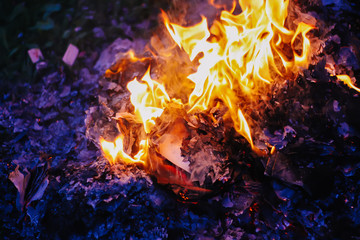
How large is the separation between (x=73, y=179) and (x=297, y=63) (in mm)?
2234

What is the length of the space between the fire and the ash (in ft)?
0.50

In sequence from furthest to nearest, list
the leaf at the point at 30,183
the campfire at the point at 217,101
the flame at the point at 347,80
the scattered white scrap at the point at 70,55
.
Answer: the scattered white scrap at the point at 70,55, the leaf at the point at 30,183, the campfire at the point at 217,101, the flame at the point at 347,80

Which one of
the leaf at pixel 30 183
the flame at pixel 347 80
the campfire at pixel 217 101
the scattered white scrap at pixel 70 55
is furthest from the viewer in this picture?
the scattered white scrap at pixel 70 55

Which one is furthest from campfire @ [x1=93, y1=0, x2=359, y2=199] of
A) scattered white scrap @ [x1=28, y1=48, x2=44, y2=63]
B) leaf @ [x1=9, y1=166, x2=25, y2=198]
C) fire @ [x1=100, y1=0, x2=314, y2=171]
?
scattered white scrap @ [x1=28, y1=48, x2=44, y2=63]

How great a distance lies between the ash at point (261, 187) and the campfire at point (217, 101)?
86 millimetres

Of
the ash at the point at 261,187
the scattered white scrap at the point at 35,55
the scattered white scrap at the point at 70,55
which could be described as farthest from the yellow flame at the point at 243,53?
the scattered white scrap at the point at 35,55

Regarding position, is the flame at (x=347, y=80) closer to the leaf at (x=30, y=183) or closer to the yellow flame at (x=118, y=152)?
the yellow flame at (x=118, y=152)

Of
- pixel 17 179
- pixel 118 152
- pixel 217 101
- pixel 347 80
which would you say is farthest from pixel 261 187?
pixel 17 179

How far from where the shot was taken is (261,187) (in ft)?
6.86

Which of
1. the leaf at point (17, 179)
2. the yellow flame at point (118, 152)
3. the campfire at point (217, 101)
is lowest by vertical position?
the leaf at point (17, 179)

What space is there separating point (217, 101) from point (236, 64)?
404 millimetres

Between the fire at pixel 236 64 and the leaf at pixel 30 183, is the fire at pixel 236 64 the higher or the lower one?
the higher one

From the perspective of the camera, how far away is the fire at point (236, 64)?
84.6 inches

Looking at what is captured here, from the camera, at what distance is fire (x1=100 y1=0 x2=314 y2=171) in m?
2.15
